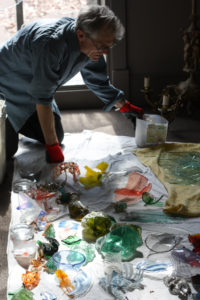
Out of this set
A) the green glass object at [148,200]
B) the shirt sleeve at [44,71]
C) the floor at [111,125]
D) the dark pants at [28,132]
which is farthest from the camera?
Answer: the floor at [111,125]

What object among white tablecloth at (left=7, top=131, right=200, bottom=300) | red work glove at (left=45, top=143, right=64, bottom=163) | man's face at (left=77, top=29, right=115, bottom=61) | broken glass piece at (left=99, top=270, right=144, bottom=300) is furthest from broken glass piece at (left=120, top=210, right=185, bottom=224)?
man's face at (left=77, top=29, right=115, bottom=61)

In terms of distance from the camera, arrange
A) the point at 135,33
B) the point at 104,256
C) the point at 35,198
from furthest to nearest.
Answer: the point at 135,33, the point at 35,198, the point at 104,256

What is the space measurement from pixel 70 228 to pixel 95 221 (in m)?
0.12

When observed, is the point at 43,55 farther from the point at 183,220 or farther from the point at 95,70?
the point at 183,220

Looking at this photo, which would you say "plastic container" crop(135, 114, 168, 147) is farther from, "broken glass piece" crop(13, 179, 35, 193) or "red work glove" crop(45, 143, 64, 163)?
"broken glass piece" crop(13, 179, 35, 193)

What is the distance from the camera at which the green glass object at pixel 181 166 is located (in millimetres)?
2076

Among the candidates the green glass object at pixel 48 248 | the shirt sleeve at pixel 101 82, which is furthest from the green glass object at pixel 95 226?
the shirt sleeve at pixel 101 82

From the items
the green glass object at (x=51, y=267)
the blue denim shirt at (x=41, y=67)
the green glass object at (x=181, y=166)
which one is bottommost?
the green glass object at (x=181, y=166)

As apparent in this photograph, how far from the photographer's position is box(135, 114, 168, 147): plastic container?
2.41 m

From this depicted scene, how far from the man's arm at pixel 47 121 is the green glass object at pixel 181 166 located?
1.94ft

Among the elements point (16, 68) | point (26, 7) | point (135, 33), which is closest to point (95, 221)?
point (16, 68)

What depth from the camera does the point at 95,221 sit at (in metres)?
1.67

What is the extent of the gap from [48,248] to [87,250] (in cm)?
14

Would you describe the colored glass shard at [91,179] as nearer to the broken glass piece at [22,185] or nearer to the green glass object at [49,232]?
the broken glass piece at [22,185]
